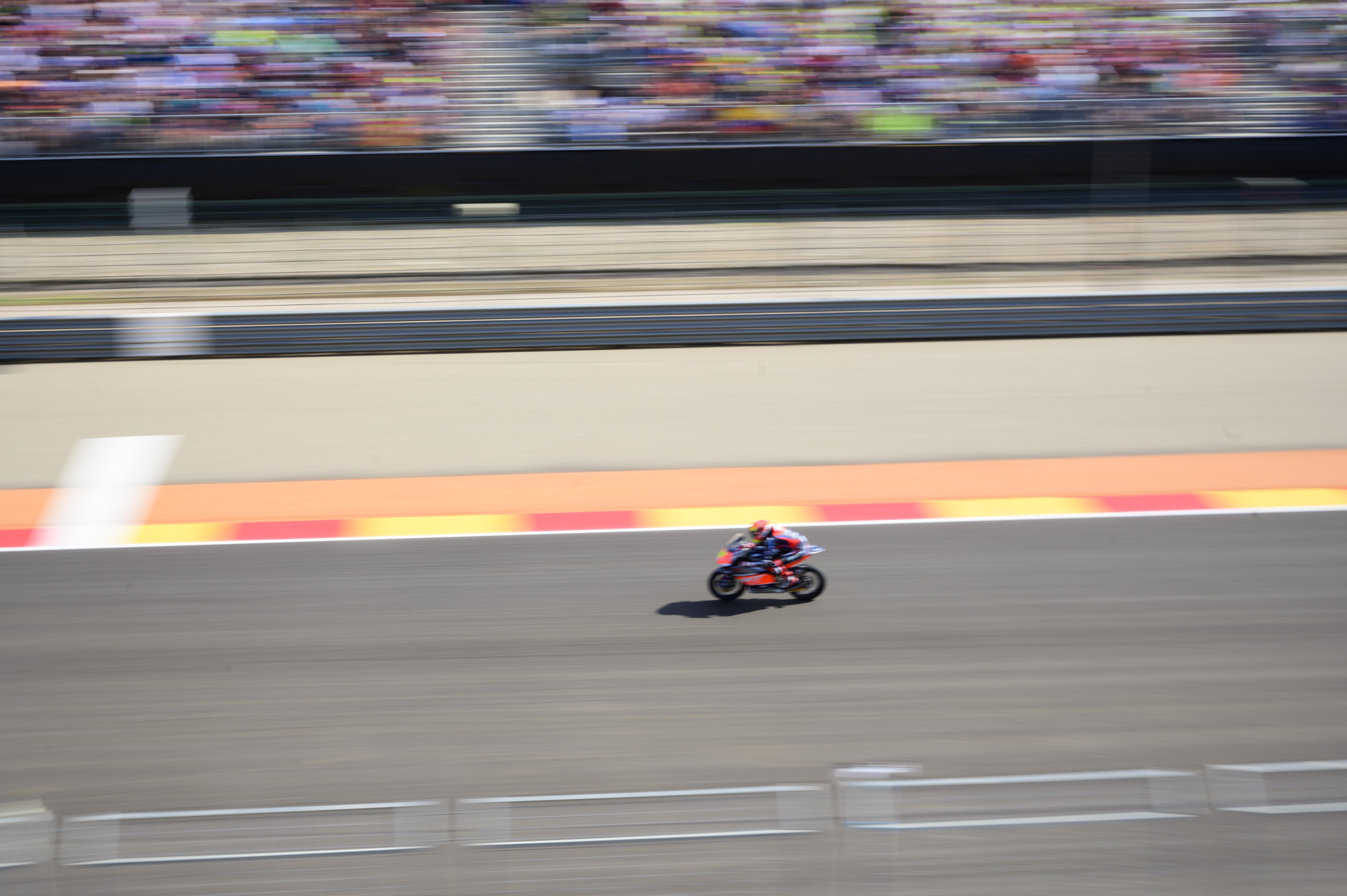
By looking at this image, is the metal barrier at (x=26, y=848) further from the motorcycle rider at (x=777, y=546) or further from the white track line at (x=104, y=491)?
the motorcycle rider at (x=777, y=546)

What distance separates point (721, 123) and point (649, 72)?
1.17 meters

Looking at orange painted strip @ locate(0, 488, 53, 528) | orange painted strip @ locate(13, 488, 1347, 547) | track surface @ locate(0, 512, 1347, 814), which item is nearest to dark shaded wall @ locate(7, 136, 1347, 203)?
orange painted strip @ locate(0, 488, 53, 528)

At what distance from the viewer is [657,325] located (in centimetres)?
1170

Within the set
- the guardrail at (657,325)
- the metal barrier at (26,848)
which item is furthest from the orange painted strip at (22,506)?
the metal barrier at (26,848)

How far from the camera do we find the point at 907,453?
8.91 meters

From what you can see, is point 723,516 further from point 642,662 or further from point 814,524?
point 642,662

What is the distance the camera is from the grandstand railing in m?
14.6

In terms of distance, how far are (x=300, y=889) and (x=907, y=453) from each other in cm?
595

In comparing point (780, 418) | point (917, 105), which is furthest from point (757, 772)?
point (917, 105)

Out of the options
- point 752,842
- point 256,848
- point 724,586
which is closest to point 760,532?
point 724,586

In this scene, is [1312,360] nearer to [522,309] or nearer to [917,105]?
[917,105]

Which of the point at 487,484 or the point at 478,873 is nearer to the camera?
the point at 478,873

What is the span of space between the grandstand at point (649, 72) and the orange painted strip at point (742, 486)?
747 cm

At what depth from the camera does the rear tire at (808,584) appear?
242 inches
